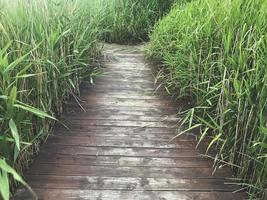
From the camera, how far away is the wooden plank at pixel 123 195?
7.47ft

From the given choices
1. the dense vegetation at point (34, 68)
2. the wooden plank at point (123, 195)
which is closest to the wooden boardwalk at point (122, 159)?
the wooden plank at point (123, 195)

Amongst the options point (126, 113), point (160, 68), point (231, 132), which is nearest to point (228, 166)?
point (231, 132)

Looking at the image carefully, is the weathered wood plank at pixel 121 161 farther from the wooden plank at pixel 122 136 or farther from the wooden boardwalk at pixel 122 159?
the wooden plank at pixel 122 136

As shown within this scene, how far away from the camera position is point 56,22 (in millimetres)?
3506

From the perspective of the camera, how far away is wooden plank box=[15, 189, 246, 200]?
228cm

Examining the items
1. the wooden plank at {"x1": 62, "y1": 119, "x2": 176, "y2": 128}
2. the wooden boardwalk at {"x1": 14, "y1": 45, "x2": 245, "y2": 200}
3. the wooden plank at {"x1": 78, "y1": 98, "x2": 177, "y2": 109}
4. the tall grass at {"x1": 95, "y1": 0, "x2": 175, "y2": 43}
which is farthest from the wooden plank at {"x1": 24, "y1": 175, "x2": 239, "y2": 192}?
the tall grass at {"x1": 95, "y1": 0, "x2": 175, "y2": 43}

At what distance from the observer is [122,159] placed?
2.72m

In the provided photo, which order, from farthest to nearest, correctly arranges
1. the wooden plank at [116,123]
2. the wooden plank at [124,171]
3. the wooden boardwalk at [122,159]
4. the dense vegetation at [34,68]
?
the wooden plank at [116,123]
the wooden plank at [124,171]
the wooden boardwalk at [122,159]
the dense vegetation at [34,68]

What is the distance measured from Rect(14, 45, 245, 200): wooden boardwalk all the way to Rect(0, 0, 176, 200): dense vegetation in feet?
0.50

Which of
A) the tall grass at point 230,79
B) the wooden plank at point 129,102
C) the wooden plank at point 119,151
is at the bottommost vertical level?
the wooden plank at point 129,102

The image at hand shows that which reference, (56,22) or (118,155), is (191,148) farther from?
(56,22)

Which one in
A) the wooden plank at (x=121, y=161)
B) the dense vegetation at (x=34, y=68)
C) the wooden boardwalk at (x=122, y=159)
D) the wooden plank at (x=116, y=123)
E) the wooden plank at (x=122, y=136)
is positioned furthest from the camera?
the wooden plank at (x=116, y=123)

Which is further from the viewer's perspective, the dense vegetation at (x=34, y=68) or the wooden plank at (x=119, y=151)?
the wooden plank at (x=119, y=151)

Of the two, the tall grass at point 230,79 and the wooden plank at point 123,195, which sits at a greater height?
the tall grass at point 230,79
